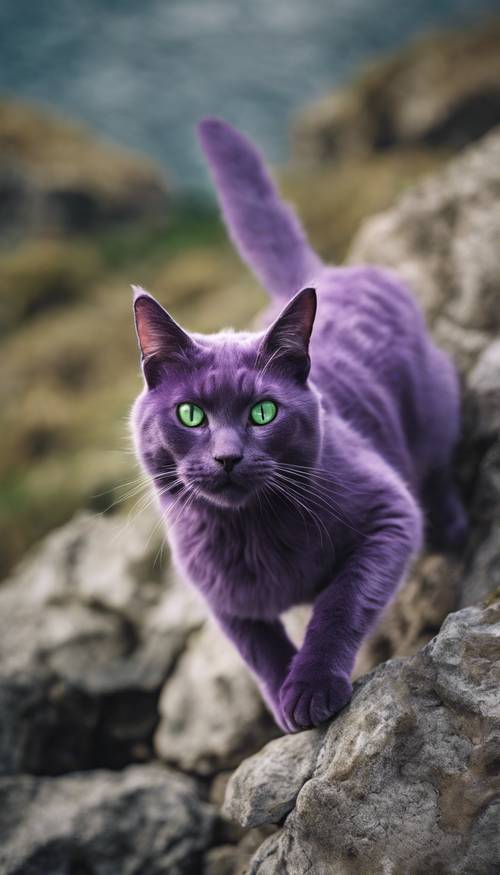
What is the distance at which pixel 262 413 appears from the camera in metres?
1.48

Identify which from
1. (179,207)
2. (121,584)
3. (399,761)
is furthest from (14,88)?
(399,761)

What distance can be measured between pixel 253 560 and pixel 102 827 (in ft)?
2.80

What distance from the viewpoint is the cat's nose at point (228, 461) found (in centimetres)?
137

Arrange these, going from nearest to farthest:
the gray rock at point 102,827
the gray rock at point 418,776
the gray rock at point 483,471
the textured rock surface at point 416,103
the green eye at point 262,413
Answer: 1. the gray rock at point 418,776
2. the green eye at point 262,413
3. the gray rock at point 102,827
4. the gray rock at point 483,471
5. the textured rock surface at point 416,103

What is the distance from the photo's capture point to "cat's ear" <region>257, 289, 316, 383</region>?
149cm

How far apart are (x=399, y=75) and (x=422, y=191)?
4330 millimetres

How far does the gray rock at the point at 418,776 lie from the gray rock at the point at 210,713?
30.4 inches

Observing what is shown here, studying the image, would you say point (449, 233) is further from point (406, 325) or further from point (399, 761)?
point (399, 761)

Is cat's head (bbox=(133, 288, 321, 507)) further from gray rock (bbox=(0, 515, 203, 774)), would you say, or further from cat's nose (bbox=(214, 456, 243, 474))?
gray rock (bbox=(0, 515, 203, 774))

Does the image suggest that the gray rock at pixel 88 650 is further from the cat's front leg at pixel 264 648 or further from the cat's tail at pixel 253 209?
the cat's tail at pixel 253 209

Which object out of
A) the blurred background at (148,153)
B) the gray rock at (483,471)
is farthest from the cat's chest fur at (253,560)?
the blurred background at (148,153)

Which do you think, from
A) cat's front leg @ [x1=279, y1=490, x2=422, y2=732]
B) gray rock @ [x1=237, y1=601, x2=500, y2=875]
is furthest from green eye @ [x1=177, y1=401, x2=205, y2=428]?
gray rock @ [x1=237, y1=601, x2=500, y2=875]

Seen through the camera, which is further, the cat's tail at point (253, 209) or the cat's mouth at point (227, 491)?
the cat's tail at point (253, 209)

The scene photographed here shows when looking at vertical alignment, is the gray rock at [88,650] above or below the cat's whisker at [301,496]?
below
